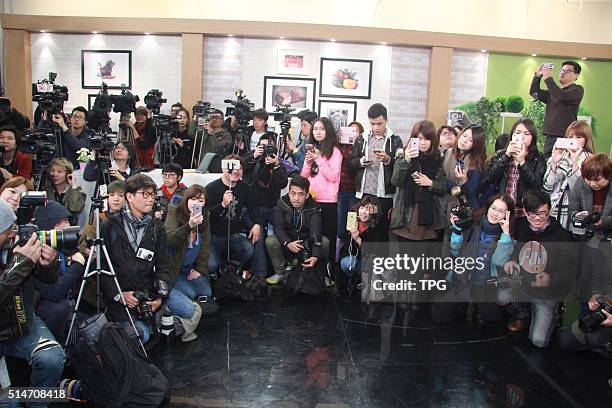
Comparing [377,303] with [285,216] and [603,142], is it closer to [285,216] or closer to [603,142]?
[285,216]

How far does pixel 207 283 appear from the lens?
13.8ft

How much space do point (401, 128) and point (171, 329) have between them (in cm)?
564

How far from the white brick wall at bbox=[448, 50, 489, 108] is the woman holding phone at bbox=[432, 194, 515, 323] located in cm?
441

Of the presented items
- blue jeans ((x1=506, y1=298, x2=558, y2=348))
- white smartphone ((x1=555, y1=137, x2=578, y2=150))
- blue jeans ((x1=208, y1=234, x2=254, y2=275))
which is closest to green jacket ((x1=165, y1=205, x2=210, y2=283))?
blue jeans ((x1=208, y1=234, x2=254, y2=275))

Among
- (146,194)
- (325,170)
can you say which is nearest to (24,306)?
(146,194)

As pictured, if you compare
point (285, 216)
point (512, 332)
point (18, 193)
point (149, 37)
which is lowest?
point (512, 332)

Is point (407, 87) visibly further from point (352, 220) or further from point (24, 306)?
point (24, 306)

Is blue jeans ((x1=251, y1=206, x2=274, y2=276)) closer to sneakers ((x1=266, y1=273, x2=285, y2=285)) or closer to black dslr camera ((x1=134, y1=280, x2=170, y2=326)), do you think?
sneakers ((x1=266, y1=273, x2=285, y2=285))

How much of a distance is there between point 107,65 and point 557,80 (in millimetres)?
6704

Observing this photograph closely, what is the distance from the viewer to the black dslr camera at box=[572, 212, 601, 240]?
3.78 m

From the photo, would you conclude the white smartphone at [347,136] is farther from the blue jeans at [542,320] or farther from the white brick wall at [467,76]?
the white brick wall at [467,76]

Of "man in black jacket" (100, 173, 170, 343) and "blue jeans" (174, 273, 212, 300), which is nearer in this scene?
"man in black jacket" (100, 173, 170, 343)

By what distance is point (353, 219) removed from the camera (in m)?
4.33

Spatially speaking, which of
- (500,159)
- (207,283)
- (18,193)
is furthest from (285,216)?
(18,193)
